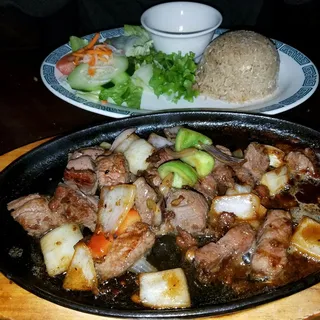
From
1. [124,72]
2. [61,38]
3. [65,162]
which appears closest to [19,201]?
[65,162]

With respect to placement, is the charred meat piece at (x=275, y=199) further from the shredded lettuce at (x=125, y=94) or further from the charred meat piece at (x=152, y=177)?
the shredded lettuce at (x=125, y=94)

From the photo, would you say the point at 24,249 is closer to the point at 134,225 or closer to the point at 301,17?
the point at 134,225

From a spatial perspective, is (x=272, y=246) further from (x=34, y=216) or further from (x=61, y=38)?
(x=61, y=38)

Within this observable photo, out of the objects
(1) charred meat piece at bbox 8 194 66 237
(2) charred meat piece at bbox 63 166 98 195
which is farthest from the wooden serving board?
(2) charred meat piece at bbox 63 166 98 195

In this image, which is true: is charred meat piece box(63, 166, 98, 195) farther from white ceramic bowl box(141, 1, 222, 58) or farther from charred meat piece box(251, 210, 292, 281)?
white ceramic bowl box(141, 1, 222, 58)

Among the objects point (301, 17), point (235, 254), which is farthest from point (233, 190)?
point (301, 17)

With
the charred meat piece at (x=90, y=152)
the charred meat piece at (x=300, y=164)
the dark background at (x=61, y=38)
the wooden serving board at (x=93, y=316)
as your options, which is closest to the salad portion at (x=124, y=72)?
the dark background at (x=61, y=38)
